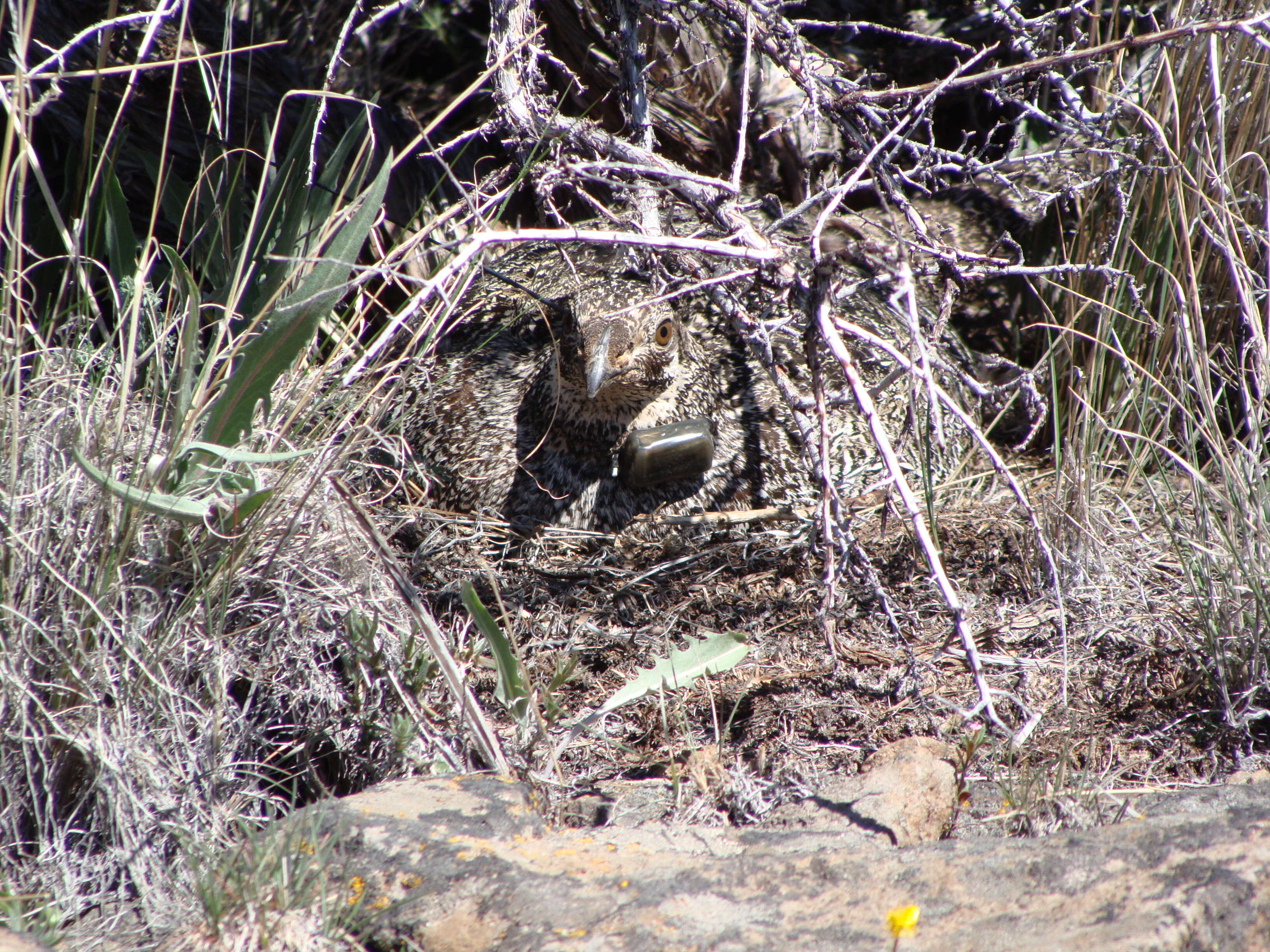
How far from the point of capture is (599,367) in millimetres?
3057

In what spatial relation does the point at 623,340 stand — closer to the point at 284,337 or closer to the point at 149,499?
the point at 284,337

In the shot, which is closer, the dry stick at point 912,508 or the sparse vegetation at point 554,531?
the sparse vegetation at point 554,531

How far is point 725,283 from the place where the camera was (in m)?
3.29

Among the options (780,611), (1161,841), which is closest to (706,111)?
(780,611)

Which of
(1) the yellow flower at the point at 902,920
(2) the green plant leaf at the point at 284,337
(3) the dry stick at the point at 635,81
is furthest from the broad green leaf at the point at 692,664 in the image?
(3) the dry stick at the point at 635,81

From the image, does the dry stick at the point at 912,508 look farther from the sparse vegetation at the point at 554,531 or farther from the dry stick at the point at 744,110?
the dry stick at the point at 744,110

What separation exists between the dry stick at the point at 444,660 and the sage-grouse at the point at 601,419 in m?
0.88

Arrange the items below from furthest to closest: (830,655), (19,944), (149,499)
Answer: (830,655)
(149,499)
(19,944)

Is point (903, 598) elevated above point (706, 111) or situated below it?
below

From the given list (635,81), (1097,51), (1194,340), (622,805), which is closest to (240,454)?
(622,805)

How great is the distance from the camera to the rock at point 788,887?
1599 millimetres

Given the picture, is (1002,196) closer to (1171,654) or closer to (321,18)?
(1171,654)

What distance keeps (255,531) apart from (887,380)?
1.45 meters

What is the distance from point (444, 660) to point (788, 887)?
2.86ft
